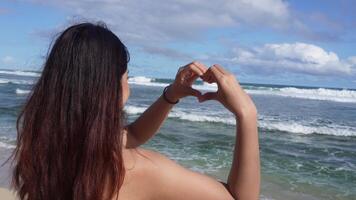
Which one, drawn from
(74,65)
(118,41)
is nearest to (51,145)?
(74,65)

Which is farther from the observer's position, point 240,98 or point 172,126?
point 172,126

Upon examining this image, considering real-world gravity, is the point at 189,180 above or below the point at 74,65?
below

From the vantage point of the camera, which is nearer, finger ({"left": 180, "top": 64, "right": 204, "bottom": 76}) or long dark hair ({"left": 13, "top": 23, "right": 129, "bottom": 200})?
long dark hair ({"left": 13, "top": 23, "right": 129, "bottom": 200})

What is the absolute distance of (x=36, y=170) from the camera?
1.48m

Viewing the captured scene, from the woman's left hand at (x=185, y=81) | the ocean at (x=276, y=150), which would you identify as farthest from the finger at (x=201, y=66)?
the ocean at (x=276, y=150)

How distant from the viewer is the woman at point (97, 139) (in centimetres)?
138

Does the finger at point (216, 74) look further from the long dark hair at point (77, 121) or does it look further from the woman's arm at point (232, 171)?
the long dark hair at point (77, 121)

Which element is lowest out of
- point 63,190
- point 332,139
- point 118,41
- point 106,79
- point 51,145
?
point 332,139

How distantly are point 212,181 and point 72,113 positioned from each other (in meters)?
0.47

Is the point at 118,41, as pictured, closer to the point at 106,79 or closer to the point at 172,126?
the point at 106,79

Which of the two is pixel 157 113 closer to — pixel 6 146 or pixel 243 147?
pixel 243 147

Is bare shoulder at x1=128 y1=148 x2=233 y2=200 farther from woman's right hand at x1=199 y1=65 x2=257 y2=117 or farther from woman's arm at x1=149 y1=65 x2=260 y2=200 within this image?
woman's right hand at x1=199 y1=65 x2=257 y2=117

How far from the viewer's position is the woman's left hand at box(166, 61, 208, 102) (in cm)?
168

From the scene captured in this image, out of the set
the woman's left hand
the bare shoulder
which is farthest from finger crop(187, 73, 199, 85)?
the bare shoulder
